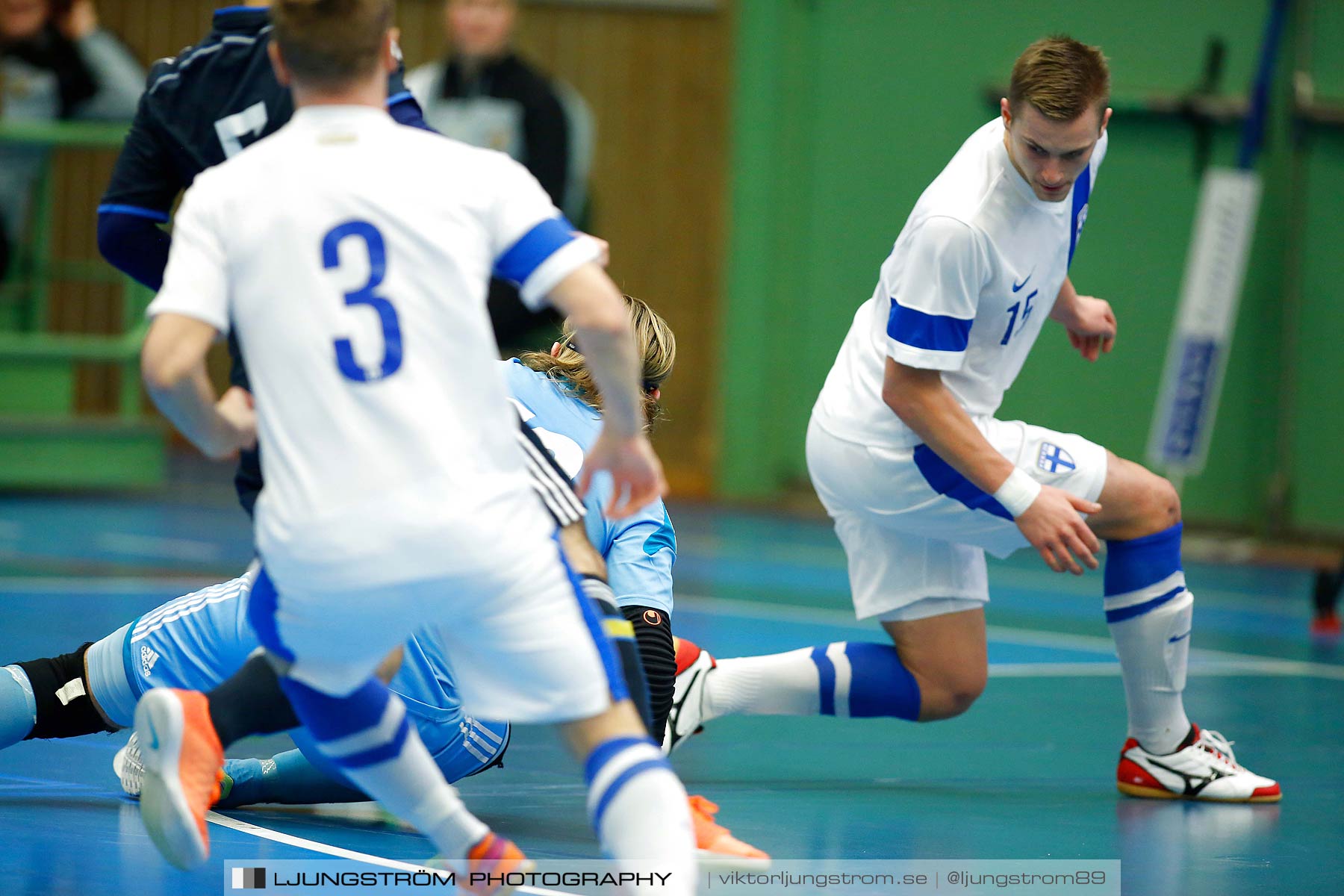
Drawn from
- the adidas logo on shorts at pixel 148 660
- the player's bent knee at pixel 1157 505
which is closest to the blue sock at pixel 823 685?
the player's bent knee at pixel 1157 505

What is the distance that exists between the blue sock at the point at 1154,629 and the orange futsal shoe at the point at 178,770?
2.21m

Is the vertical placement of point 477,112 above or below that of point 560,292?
below

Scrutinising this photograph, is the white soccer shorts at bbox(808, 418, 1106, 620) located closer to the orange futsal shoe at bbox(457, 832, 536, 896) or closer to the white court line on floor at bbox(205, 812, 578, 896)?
the white court line on floor at bbox(205, 812, 578, 896)

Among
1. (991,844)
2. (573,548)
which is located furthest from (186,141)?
(991,844)

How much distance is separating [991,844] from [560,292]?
66.4 inches

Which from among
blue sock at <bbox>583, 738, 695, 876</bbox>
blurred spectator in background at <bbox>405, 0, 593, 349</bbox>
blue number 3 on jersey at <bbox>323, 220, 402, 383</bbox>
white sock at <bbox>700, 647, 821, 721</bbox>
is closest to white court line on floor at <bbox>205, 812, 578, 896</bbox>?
blue sock at <bbox>583, 738, 695, 876</bbox>

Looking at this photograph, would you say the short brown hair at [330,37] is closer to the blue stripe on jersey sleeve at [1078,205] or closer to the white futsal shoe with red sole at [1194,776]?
the blue stripe on jersey sleeve at [1078,205]

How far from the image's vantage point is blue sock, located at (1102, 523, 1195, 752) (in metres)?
4.05

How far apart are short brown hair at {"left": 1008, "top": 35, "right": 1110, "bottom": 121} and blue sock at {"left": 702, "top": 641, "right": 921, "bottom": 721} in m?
1.35

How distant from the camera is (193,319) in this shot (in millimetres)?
2367

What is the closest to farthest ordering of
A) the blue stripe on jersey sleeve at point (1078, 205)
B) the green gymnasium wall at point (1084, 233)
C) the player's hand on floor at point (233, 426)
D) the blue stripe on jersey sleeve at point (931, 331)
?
the player's hand on floor at point (233, 426), the blue stripe on jersey sleeve at point (931, 331), the blue stripe on jersey sleeve at point (1078, 205), the green gymnasium wall at point (1084, 233)

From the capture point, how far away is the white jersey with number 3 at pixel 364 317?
92.8 inches

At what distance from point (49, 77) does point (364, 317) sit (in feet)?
26.0

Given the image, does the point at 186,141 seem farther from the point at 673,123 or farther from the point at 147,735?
the point at 673,123
